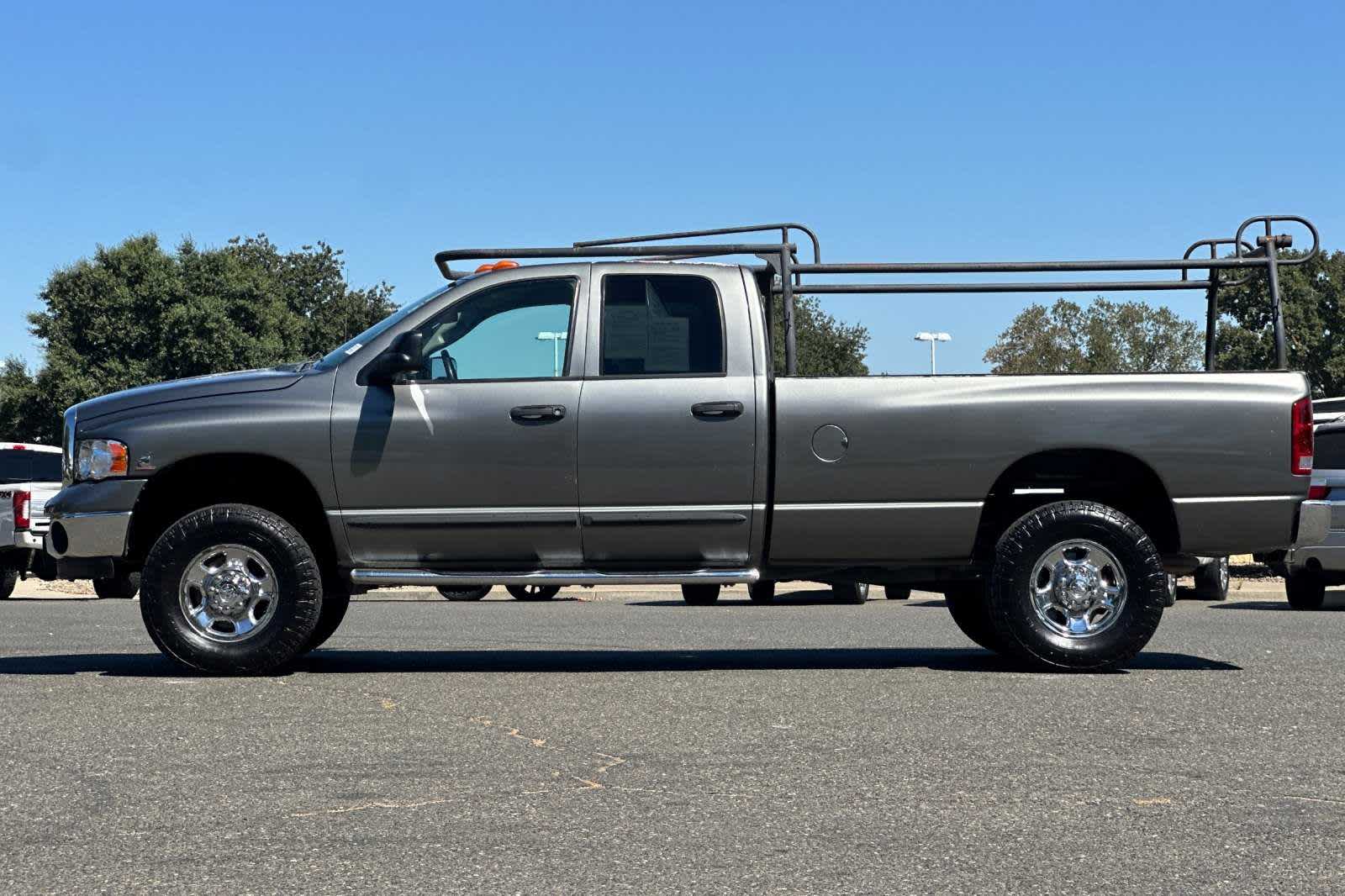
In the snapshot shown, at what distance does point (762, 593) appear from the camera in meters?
18.8

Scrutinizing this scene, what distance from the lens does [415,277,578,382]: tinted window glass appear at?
28.6 ft

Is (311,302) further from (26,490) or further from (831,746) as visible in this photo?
(831,746)

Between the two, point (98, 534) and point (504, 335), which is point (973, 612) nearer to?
point (504, 335)

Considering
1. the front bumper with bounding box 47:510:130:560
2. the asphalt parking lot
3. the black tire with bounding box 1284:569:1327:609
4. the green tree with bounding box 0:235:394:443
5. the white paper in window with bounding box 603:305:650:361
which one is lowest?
the asphalt parking lot

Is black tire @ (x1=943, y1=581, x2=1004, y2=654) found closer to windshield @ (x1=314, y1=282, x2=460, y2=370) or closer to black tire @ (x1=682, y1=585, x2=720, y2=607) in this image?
windshield @ (x1=314, y1=282, x2=460, y2=370)

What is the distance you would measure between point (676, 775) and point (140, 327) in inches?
2114

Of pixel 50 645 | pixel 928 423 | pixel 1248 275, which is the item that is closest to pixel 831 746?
pixel 928 423

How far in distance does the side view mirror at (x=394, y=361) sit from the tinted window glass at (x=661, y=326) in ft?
3.21

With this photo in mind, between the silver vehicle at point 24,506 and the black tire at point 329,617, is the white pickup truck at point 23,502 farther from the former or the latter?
the black tire at point 329,617

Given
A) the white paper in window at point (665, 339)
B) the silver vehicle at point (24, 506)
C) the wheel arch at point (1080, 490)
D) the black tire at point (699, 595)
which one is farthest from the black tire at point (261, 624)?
the silver vehicle at point (24, 506)

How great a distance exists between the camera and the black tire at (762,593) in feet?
58.5

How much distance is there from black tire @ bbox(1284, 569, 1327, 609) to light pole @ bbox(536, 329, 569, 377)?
10.5 metres

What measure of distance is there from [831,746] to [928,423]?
106 inches

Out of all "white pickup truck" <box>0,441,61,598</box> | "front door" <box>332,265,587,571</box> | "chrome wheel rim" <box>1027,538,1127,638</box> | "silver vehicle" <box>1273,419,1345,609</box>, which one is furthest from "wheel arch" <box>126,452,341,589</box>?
"white pickup truck" <box>0,441,61,598</box>
